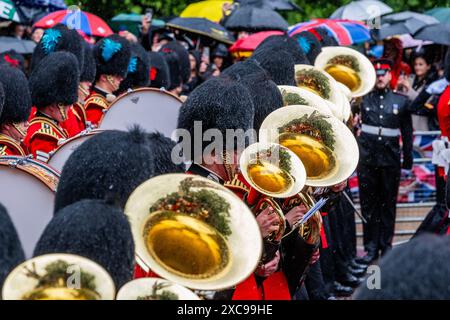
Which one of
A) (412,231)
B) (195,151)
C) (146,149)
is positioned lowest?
(412,231)

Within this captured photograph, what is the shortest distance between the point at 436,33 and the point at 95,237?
31.1ft

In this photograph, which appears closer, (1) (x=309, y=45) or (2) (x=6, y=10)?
(1) (x=309, y=45)

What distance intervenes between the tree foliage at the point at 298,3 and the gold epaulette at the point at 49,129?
8.99m

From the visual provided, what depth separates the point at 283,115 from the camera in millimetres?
4594

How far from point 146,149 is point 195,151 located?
0.86 metres

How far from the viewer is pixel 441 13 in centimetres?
1412

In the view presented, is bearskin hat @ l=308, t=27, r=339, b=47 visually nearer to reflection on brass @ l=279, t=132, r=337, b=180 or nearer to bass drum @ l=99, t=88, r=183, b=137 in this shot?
bass drum @ l=99, t=88, r=183, b=137

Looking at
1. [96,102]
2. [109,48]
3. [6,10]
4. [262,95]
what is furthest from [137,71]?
[262,95]

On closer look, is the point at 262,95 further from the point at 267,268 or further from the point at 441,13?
the point at 441,13

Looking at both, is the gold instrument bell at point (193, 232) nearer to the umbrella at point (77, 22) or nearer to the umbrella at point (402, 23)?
the umbrella at point (77, 22)

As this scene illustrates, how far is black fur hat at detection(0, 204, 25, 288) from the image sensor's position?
2.51 metres

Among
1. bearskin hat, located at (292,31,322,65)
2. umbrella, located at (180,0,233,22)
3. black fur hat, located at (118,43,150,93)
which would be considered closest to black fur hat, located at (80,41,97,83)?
black fur hat, located at (118,43,150,93)

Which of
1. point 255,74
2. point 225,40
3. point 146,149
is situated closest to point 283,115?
point 255,74
